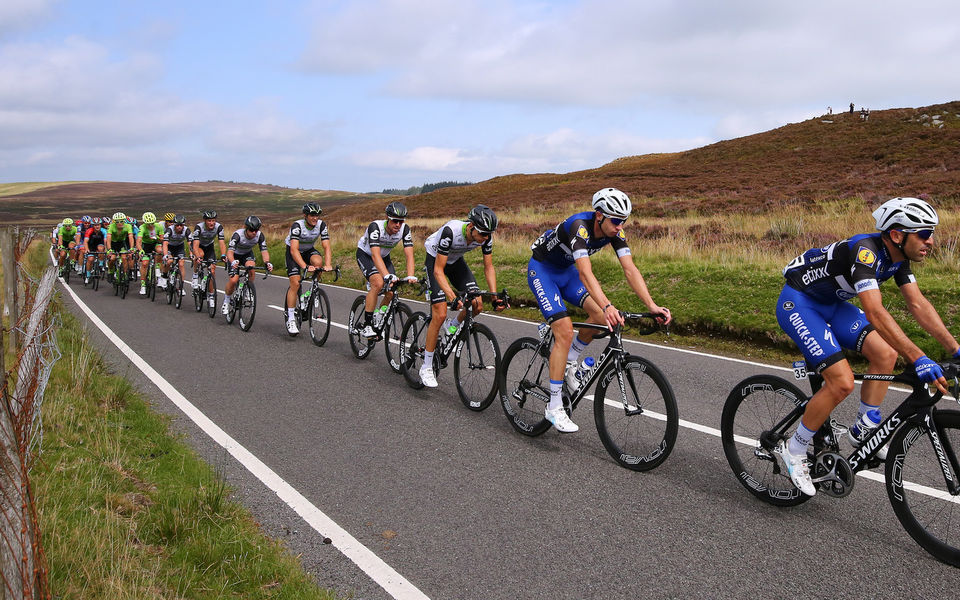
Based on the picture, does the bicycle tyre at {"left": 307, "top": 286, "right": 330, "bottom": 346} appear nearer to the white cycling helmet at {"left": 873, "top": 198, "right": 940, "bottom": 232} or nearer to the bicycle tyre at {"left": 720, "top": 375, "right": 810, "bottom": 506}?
the bicycle tyre at {"left": 720, "top": 375, "right": 810, "bottom": 506}

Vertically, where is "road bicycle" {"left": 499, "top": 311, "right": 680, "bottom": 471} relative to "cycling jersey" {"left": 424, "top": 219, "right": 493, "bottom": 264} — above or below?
below

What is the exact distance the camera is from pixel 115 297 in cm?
1862

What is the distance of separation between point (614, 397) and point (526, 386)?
1.04 meters

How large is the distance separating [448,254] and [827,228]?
14.2 metres

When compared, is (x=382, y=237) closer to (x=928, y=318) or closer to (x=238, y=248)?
(x=238, y=248)

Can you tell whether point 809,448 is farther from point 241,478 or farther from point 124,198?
point 124,198

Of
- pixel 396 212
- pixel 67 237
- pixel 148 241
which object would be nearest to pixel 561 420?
pixel 396 212

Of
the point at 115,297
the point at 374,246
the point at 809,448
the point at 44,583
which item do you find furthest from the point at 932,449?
the point at 115,297

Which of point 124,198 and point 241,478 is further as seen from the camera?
point 124,198

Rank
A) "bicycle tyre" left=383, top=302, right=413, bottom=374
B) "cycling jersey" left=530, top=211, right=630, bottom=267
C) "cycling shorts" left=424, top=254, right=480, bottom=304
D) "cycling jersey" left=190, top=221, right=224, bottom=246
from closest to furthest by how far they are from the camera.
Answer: "cycling jersey" left=530, top=211, right=630, bottom=267 → "cycling shorts" left=424, top=254, right=480, bottom=304 → "bicycle tyre" left=383, top=302, right=413, bottom=374 → "cycling jersey" left=190, top=221, right=224, bottom=246

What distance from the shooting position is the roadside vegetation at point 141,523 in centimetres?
319

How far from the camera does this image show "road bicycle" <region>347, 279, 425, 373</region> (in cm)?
865

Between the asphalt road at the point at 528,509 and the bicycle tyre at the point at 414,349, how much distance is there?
20 cm

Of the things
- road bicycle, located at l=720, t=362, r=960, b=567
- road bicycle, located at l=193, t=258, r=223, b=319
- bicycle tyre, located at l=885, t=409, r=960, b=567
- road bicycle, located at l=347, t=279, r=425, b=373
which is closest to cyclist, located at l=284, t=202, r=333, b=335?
road bicycle, located at l=347, t=279, r=425, b=373
